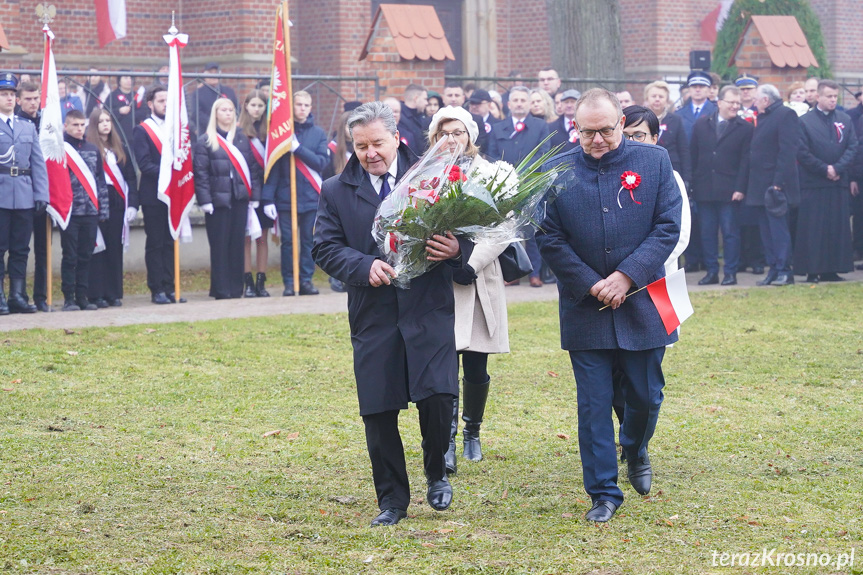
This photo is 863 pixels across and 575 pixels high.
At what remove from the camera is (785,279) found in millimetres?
14062

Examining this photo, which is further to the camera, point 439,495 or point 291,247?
point 291,247

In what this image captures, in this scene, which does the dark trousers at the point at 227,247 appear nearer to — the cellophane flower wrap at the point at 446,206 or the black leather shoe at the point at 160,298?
the black leather shoe at the point at 160,298

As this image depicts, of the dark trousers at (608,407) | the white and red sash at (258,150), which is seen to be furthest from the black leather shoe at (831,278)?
the dark trousers at (608,407)

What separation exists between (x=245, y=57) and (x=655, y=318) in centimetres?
1717

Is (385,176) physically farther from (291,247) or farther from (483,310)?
(291,247)

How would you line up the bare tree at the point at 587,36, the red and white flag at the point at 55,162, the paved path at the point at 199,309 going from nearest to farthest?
1. the paved path at the point at 199,309
2. the red and white flag at the point at 55,162
3. the bare tree at the point at 587,36

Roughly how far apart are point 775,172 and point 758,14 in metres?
7.41

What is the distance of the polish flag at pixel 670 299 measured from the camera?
5.55 metres

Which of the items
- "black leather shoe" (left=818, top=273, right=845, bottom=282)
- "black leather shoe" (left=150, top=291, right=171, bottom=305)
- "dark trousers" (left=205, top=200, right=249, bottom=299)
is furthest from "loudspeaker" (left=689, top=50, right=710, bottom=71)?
"black leather shoe" (left=150, top=291, right=171, bottom=305)

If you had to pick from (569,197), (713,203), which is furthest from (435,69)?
(569,197)

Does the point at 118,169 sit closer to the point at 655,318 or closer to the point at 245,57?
the point at 655,318

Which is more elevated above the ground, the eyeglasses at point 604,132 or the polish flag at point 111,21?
the polish flag at point 111,21

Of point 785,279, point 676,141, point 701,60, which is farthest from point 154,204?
point 701,60

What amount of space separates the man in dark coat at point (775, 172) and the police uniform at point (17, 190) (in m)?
7.81
